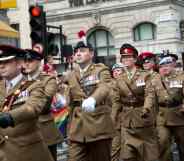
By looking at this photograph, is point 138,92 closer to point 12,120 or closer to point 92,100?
point 92,100

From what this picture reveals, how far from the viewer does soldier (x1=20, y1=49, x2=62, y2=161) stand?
747 centimetres

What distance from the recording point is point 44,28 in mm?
12148

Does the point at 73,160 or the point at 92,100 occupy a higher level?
the point at 92,100

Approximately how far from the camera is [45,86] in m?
7.38

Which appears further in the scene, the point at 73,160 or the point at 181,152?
the point at 181,152

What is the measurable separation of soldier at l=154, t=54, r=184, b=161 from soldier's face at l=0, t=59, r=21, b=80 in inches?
191

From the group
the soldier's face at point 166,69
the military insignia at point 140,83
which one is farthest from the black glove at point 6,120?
the soldier's face at point 166,69

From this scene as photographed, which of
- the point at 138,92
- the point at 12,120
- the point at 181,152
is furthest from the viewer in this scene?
the point at 181,152

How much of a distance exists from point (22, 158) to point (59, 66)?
11038 mm

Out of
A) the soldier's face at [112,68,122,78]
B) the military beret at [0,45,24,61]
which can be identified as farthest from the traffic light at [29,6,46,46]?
the military beret at [0,45,24,61]

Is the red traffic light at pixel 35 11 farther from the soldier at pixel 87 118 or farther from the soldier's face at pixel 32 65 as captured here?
the soldier's face at pixel 32 65

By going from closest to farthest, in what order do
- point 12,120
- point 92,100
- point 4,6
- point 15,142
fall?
1. point 12,120
2. point 15,142
3. point 92,100
4. point 4,6

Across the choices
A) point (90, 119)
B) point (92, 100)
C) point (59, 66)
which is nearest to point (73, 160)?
point (90, 119)

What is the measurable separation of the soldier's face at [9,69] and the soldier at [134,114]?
3924mm
